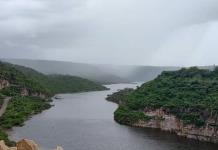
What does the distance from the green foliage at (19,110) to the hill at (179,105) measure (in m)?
25.1

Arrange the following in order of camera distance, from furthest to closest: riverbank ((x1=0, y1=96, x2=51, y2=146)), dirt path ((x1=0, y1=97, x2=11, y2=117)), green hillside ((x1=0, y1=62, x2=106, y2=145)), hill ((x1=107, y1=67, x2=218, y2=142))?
dirt path ((x1=0, y1=97, x2=11, y2=117))
green hillside ((x1=0, y1=62, x2=106, y2=145))
riverbank ((x1=0, y1=96, x2=51, y2=146))
hill ((x1=107, y1=67, x2=218, y2=142))

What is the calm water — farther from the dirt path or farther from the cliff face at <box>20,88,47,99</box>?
the cliff face at <box>20,88,47,99</box>

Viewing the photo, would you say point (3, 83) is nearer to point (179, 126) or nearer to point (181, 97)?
point (181, 97)

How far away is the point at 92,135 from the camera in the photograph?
308 feet

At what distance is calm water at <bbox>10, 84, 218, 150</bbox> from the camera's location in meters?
82.8

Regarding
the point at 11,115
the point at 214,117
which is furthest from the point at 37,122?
the point at 214,117

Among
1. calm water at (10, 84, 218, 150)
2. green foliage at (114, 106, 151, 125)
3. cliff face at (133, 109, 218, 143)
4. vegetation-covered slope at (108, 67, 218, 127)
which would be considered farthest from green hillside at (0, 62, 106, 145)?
cliff face at (133, 109, 218, 143)

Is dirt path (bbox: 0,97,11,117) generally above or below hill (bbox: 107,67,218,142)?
below

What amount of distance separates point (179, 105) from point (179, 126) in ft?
22.2

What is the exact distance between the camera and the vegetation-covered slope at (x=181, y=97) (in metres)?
99.4

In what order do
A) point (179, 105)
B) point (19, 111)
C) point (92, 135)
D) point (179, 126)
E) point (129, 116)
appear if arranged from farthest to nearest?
point (19, 111), point (129, 116), point (179, 105), point (179, 126), point (92, 135)

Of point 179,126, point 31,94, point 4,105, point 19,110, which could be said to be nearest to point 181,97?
point 179,126

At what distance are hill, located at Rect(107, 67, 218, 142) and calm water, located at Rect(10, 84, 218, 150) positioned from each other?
408 centimetres

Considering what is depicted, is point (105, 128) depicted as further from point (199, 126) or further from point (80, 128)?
point (199, 126)
